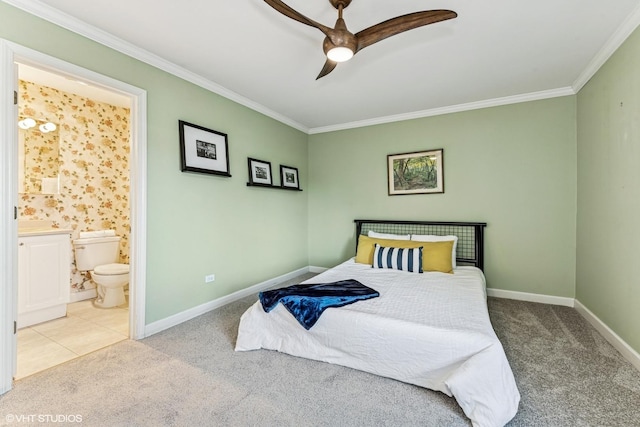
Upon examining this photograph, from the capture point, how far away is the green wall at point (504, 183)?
134 inches

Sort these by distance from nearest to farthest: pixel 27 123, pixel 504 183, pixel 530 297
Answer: pixel 27 123
pixel 530 297
pixel 504 183

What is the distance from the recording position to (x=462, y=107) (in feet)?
12.6

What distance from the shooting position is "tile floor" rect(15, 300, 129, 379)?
2271mm

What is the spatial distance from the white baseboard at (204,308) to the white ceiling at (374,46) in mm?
2380

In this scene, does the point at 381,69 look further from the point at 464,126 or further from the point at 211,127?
the point at 211,127

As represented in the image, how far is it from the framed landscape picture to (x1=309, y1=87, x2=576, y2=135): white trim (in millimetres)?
523

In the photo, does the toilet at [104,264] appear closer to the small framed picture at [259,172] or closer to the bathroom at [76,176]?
the bathroom at [76,176]

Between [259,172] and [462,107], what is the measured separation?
2.80 metres

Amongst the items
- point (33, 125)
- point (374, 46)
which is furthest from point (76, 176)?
point (374, 46)

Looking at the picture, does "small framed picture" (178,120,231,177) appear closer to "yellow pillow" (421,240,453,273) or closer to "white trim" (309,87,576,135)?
"white trim" (309,87,576,135)

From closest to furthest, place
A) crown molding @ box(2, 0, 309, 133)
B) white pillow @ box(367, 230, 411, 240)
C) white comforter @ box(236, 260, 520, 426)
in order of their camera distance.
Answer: white comforter @ box(236, 260, 520, 426), crown molding @ box(2, 0, 309, 133), white pillow @ box(367, 230, 411, 240)

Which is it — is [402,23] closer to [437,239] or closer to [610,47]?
[610,47]

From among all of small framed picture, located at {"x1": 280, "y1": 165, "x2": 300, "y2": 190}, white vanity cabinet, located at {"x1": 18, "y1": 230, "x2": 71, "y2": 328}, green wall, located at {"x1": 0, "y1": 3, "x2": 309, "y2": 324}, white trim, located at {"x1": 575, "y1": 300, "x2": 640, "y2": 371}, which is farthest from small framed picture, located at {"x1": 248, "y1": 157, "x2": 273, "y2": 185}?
white trim, located at {"x1": 575, "y1": 300, "x2": 640, "y2": 371}

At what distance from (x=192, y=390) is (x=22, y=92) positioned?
12.3ft
